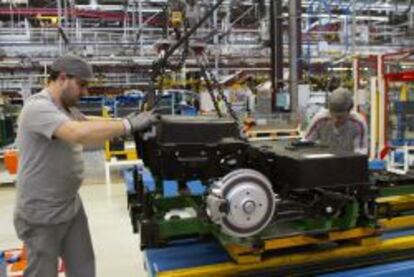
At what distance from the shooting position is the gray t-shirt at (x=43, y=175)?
195 cm

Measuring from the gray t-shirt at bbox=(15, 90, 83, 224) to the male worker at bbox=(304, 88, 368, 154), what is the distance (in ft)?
4.41

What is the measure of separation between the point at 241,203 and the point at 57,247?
36.4 inches

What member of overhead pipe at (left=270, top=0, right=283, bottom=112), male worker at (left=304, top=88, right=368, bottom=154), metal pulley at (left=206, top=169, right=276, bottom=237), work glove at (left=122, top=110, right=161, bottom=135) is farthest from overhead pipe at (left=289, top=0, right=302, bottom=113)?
metal pulley at (left=206, top=169, right=276, bottom=237)

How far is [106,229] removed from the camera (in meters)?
4.28

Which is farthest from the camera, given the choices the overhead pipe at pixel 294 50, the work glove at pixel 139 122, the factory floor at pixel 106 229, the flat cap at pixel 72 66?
the overhead pipe at pixel 294 50

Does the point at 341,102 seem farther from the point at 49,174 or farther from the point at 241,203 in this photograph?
the point at 49,174

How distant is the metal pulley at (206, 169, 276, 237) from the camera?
5.08 feet

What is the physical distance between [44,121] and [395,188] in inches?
54.6

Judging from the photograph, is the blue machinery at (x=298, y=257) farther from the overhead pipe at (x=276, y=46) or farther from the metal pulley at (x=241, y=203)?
the overhead pipe at (x=276, y=46)

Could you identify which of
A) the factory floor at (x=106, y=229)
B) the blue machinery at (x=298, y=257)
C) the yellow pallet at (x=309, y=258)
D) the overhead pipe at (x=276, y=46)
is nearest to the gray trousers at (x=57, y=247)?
the blue machinery at (x=298, y=257)

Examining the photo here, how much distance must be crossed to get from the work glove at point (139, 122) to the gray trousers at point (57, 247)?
23.9 inches

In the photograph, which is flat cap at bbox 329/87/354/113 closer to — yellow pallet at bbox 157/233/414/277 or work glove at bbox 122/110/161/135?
yellow pallet at bbox 157/233/414/277

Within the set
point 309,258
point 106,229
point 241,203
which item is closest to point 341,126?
point 309,258

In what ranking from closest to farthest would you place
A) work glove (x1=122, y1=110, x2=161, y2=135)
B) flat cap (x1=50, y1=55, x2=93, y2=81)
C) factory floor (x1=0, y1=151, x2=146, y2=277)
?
work glove (x1=122, y1=110, x2=161, y2=135) → flat cap (x1=50, y1=55, x2=93, y2=81) → factory floor (x1=0, y1=151, x2=146, y2=277)
